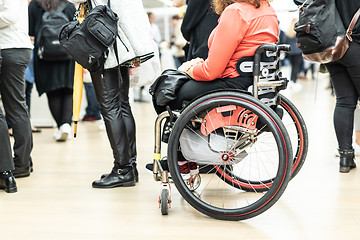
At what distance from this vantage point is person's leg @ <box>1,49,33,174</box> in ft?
9.00

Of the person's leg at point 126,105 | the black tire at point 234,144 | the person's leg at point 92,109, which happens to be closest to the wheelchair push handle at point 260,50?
the black tire at point 234,144

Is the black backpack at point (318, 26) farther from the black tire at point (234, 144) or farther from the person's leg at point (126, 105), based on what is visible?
the person's leg at point (126, 105)

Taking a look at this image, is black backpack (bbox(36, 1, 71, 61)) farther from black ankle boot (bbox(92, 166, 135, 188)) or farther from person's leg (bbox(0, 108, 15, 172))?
black ankle boot (bbox(92, 166, 135, 188))

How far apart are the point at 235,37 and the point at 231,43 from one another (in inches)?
1.2

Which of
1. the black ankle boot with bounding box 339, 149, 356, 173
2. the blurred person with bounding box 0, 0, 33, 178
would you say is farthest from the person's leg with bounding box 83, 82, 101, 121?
the black ankle boot with bounding box 339, 149, 356, 173

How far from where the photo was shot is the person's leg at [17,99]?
9.00 feet

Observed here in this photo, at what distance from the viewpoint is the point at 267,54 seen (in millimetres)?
2033

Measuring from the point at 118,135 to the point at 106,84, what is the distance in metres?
0.28

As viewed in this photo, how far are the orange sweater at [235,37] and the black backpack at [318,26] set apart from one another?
0.58 m

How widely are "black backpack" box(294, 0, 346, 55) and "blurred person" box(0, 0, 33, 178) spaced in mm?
1550

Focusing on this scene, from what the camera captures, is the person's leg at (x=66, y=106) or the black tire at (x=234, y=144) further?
the person's leg at (x=66, y=106)

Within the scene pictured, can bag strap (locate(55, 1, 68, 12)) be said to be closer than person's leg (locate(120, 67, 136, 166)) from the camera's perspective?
No

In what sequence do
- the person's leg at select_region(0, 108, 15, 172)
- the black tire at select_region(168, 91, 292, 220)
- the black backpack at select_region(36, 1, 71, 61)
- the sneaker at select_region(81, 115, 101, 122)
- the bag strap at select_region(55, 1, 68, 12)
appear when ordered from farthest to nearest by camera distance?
the sneaker at select_region(81, 115, 101, 122), the bag strap at select_region(55, 1, 68, 12), the black backpack at select_region(36, 1, 71, 61), the person's leg at select_region(0, 108, 15, 172), the black tire at select_region(168, 91, 292, 220)

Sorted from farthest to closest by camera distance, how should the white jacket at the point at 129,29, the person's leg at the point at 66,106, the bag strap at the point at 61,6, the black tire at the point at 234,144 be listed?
1. the person's leg at the point at 66,106
2. the bag strap at the point at 61,6
3. the white jacket at the point at 129,29
4. the black tire at the point at 234,144
